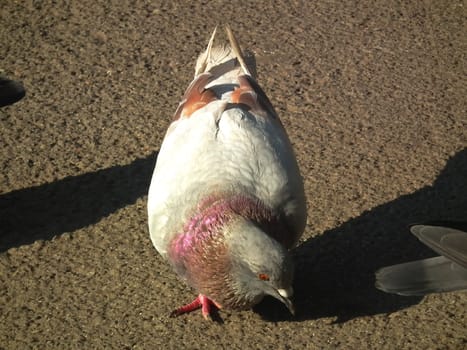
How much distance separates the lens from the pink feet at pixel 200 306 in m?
4.31

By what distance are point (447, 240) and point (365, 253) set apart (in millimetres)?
870

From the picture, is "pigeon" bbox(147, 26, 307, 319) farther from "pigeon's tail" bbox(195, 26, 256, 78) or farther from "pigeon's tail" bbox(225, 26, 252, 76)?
"pigeon's tail" bbox(195, 26, 256, 78)

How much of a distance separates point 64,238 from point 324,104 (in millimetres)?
2164

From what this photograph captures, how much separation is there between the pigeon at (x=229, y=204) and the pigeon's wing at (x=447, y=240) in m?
0.63

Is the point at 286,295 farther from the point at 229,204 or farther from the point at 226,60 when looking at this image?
the point at 226,60

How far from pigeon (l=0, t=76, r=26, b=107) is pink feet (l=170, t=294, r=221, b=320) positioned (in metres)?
1.79

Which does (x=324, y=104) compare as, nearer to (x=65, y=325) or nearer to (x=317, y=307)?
(x=317, y=307)

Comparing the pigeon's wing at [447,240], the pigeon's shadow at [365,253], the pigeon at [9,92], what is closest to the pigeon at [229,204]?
the pigeon's shadow at [365,253]

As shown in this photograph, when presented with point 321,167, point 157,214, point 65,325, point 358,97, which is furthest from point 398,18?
point 65,325

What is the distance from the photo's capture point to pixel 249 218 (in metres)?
3.89

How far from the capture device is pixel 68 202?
511 centimetres

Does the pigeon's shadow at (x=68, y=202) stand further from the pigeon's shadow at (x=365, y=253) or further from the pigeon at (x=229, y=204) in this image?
the pigeon's shadow at (x=365, y=253)

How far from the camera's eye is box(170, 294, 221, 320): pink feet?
14.1 feet

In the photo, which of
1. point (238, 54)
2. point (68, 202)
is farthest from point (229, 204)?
point (68, 202)
